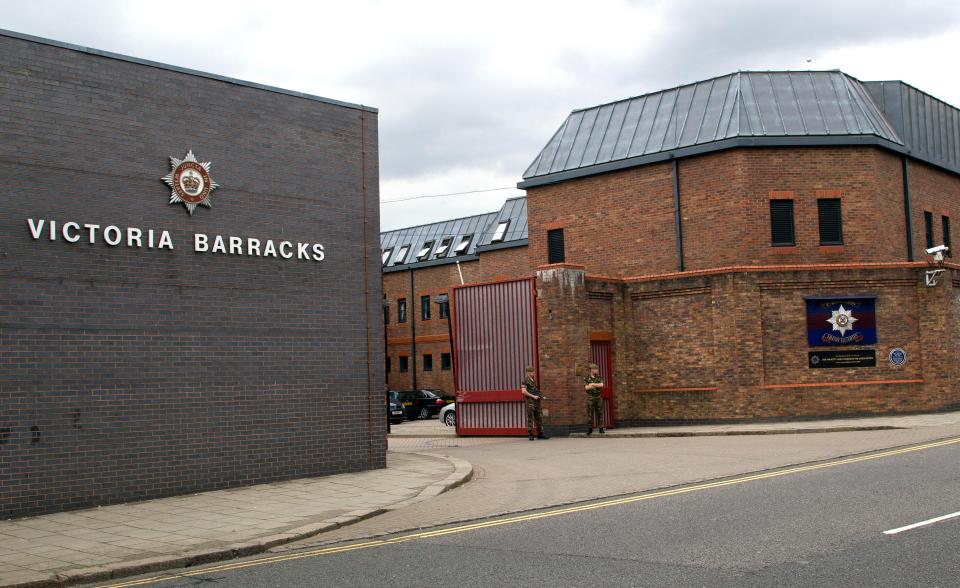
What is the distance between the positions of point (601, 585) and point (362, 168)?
10091mm

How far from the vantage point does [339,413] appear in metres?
14.8

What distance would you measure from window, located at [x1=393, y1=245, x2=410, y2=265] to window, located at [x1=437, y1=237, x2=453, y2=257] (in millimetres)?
3025

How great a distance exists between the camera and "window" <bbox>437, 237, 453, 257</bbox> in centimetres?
5483

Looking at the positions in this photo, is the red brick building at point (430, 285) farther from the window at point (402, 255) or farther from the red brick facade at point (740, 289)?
the red brick facade at point (740, 289)

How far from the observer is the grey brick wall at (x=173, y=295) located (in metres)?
11.5

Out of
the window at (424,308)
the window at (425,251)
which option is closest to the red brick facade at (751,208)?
the window at (424,308)

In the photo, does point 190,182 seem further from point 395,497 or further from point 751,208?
point 751,208

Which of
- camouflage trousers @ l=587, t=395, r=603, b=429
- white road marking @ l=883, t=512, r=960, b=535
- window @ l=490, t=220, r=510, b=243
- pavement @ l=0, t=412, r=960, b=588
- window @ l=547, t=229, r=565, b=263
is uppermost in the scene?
window @ l=490, t=220, r=510, b=243

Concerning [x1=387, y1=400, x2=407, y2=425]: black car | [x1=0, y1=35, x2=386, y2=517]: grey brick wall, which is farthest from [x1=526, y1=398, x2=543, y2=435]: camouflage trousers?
[x1=387, y1=400, x2=407, y2=425]: black car

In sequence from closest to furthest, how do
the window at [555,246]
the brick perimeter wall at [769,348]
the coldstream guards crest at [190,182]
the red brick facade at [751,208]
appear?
the coldstream guards crest at [190,182], the brick perimeter wall at [769,348], the red brick facade at [751,208], the window at [555,246]

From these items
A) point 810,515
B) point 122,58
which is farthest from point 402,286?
point 810,515

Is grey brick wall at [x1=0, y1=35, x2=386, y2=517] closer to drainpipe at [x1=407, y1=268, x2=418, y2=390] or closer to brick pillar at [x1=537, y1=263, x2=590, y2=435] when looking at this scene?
brick pillar at [x1=537, y1=263, x2=590, y2=435]

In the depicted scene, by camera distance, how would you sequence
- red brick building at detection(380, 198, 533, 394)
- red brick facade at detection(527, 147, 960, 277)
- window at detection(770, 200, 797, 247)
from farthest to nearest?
1. red brick building at detection(380, 198, 533, 394)
2. window at detection(770, 200, 797, 247)
3. red brick facade at detection(527, 147, 960, 277)

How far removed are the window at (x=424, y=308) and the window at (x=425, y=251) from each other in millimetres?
2629
